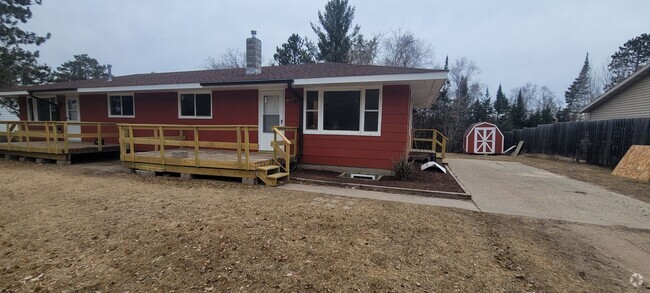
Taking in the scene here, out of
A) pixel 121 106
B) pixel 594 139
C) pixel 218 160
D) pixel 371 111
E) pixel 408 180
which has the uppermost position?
pixel 121 106

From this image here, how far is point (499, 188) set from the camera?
22.4ft

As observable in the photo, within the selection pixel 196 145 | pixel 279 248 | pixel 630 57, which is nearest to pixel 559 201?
pixel 279 248

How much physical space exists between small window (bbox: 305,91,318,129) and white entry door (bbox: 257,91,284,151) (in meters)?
0.87

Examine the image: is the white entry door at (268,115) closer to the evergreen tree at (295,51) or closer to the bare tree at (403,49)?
the evergreen tree at (295,51)

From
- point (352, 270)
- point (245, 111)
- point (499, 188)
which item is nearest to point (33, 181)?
point (245, 111)

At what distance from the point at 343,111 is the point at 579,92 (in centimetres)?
5309

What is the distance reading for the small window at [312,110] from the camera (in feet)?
26.1

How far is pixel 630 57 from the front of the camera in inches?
1166

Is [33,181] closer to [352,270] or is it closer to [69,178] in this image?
[69,178]

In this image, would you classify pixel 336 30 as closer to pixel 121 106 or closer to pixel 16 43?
pixel 121 106

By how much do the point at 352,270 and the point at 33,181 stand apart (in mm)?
7555

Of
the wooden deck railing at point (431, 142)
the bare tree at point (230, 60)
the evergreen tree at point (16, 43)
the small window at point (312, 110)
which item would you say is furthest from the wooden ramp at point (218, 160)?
the bare tree at point (230, 60)

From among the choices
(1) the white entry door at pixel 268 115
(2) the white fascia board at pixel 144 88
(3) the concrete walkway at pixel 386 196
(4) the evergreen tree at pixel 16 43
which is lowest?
(3) the concrete walkway at pixel 386 196

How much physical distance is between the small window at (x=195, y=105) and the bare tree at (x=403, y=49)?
2031cm
